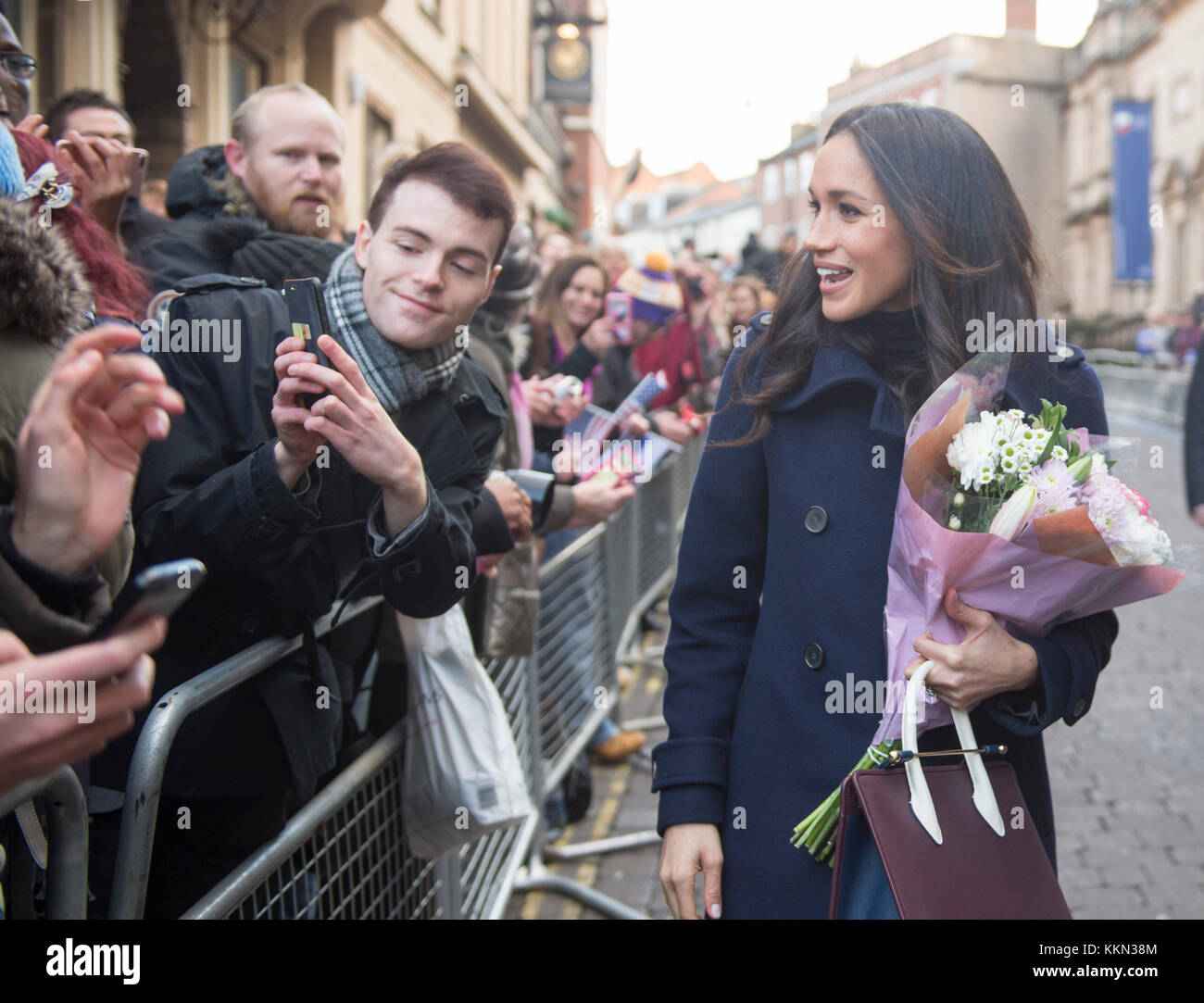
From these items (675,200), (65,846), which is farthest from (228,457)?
(675,200)

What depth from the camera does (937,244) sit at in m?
2.05

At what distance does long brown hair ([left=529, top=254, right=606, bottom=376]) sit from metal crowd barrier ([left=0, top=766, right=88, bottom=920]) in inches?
162

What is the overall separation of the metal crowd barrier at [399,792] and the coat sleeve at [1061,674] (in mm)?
1303

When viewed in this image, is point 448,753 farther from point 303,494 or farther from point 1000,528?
point 1000,528

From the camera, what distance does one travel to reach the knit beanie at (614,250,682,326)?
6.32 meters

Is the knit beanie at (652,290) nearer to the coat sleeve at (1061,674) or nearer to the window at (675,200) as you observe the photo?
the coat sleeve at (1061,674)

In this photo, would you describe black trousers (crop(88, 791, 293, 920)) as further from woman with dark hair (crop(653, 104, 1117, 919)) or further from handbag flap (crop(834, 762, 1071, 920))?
handbag flap (crop(834, 762, 1071, 920))

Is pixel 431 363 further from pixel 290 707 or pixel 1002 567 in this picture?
pixel 1002 567

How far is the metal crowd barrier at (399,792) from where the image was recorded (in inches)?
71.4

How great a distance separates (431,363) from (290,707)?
28.4 inches

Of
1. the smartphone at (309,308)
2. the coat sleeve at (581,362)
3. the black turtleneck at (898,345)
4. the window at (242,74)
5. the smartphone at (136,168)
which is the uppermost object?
the window at (242,74)

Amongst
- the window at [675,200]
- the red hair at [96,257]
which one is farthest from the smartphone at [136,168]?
the window at [675,200]

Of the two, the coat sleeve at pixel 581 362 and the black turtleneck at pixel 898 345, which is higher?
the coat sleeve at pixel 581 362

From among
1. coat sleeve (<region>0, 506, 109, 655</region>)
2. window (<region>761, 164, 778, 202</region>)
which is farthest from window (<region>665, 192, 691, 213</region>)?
coat sleeve (<region>0, 506, 109, 655</region>)
